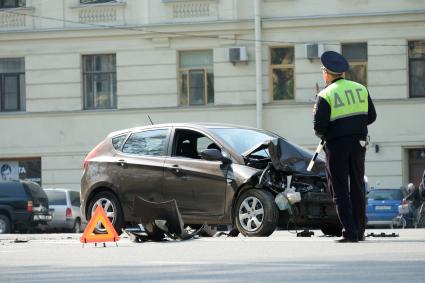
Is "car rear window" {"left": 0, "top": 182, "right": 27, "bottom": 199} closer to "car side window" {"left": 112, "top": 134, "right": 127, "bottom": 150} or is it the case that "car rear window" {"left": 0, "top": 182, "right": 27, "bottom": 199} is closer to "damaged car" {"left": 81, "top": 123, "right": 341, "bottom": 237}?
"damaged car" {"left": 81, "top": 123, "right": 341, "bottom": 237}

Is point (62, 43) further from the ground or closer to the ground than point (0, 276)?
further from the ground

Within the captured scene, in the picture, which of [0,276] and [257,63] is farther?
[257,63]

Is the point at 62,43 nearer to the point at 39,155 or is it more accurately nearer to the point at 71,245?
the point at 39,155

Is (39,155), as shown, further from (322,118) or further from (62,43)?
(322,118)

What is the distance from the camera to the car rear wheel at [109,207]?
17578 mm

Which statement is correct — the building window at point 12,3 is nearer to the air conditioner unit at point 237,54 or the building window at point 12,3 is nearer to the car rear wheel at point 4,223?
the air conditioner unit at point 237,54

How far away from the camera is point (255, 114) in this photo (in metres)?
41.0

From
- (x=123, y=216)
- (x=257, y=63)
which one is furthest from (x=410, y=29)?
(x=123, y=216)

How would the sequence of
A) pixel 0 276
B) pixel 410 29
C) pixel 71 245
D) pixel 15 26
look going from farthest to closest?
1. pixel 15 26
2. pixel 410 29
3. pixel 71 245
4. pixel 0 276

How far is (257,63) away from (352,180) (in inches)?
1058

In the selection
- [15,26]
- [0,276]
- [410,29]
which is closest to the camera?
[0,276]

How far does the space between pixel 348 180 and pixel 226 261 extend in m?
2.92

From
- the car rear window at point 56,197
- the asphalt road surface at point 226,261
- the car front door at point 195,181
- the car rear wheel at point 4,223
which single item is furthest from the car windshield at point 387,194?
the asphalt road surface at point 226,261

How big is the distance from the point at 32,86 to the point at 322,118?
29.5m
